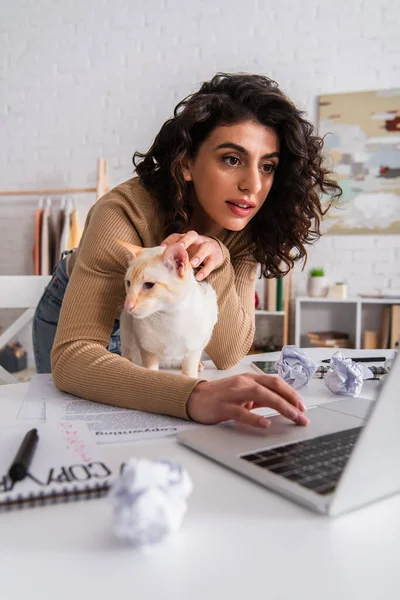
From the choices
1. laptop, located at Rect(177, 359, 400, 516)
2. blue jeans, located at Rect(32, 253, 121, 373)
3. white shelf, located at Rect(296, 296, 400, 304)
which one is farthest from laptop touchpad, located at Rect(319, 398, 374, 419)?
white shelf, located at Rect(296, 296, 400, 304)

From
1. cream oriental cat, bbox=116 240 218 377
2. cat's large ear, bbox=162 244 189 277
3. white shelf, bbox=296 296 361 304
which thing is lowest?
white shelf, bbox=296 296 361 304

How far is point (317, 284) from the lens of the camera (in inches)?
119

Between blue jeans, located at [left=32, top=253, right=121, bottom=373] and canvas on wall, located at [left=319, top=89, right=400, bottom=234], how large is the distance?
2172 mm

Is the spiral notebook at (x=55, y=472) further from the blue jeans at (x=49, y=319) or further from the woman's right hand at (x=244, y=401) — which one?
the blue jeans at (x=49, y=319)

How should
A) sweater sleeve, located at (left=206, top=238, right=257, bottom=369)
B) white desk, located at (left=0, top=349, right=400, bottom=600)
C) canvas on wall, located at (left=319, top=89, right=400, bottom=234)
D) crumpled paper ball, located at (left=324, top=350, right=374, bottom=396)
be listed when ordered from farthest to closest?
canvas on wall, located at (left=319, top=89, right=400, bottom=234) < sweater sleeve, located at (left=206, top=238, right=257, bottom=369) < crumpled paper ball, located at (left=324, top=350, right=374, bottom=396) < white desk, located at (left=0, top=349, right=400, bottom=600)

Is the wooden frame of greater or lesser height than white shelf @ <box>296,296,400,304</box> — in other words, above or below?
above

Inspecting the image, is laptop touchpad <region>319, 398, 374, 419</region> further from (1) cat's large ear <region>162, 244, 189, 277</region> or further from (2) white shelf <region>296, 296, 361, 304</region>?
(2) white shelf <region>296, 296, 361, 304</region>

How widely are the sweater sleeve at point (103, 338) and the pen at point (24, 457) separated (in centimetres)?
20

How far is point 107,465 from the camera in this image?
0.47m

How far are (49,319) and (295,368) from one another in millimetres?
759

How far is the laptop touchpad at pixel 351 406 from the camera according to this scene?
2.18ft

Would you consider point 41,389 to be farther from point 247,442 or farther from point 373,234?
point 373,234

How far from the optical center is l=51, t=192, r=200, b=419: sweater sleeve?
707mm

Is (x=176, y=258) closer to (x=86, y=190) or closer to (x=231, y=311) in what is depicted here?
(x=231, y=311)
